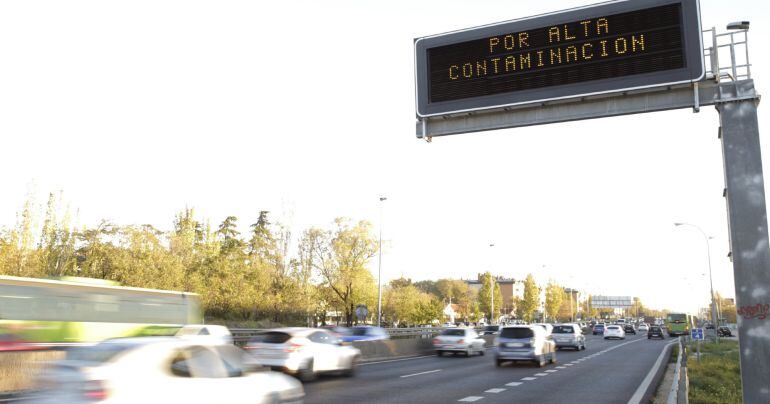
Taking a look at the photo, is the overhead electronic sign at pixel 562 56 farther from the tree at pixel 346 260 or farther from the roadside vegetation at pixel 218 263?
the tree at pixel 346 260

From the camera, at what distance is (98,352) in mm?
7406

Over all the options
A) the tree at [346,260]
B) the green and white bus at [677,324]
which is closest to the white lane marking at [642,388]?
the tree at [346,260]

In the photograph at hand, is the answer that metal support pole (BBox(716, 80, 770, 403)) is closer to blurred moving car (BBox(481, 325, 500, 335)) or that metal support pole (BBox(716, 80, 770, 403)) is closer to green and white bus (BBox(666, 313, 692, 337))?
blurred moving car (BBox(481, 325, 500, 335))

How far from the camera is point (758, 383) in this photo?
10477 millimetres

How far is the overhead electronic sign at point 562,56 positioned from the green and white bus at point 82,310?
1203 cm

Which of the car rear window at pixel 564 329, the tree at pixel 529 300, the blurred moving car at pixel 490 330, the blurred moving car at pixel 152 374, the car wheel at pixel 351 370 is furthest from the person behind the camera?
the tree at pixel 529 300

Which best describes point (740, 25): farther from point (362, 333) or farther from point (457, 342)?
point (457, 342)

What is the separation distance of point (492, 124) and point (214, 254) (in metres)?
57.2

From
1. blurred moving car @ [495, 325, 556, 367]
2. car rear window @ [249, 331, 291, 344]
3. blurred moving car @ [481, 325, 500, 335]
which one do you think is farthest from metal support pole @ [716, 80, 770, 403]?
blurred moving car @ [481, 325, 500, 335]

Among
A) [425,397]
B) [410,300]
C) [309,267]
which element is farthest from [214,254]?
[425,397]

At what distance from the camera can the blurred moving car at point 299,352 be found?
18.6 metres

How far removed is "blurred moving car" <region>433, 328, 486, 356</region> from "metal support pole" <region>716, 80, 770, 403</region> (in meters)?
24.3

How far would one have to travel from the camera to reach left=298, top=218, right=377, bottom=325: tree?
72625mm

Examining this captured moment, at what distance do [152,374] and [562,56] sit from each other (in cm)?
892
